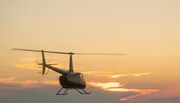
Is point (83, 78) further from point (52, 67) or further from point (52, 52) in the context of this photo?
point (52, 52)

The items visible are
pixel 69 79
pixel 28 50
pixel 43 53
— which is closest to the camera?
pixel 28 50

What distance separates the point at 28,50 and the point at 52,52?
5.96m

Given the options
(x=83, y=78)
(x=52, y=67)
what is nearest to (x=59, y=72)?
(x=52, y=67)

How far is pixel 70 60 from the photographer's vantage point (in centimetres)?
9362

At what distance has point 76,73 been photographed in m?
91.6

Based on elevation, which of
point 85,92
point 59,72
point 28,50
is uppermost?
point 28,50

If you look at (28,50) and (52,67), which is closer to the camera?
(28,50)

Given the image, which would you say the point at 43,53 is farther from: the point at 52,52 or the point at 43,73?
the point at 52,52

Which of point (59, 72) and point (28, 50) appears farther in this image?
point (59, 72)

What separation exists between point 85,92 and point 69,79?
6973 mm

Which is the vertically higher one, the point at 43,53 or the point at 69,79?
the point at 43,53

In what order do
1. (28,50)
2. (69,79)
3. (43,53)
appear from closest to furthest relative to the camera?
(28,50), (69,79), (43,53)

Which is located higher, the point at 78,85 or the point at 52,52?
the point at 52,52

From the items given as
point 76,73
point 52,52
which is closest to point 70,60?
point 76,73
